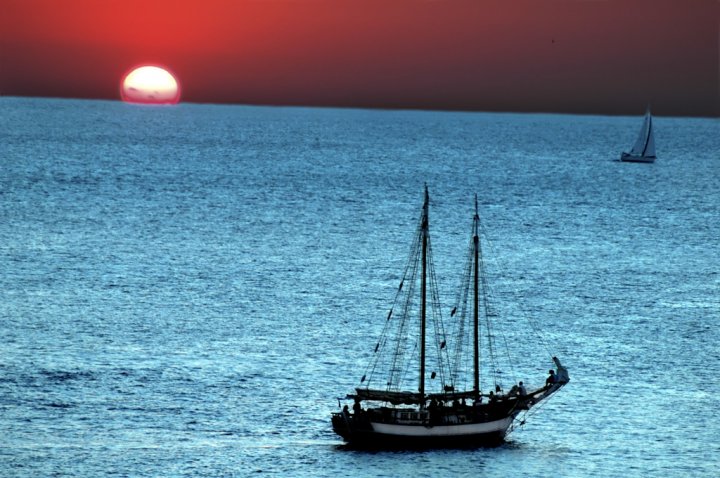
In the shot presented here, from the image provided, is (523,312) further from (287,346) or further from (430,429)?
(430,429)

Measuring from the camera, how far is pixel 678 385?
91.6 meters

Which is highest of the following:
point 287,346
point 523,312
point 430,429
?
point 523,312

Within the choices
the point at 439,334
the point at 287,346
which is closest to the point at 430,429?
the point at 287,346

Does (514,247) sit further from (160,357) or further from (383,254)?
(160,357)

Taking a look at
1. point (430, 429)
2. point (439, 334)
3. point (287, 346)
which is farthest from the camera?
point (439, 334)

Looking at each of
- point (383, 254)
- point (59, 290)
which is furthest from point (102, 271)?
point (383, 254)

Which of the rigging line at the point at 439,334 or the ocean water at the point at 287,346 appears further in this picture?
the rigging line at the point at 439,334

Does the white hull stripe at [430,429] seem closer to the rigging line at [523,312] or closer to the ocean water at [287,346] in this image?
the ocean water at [287,346]

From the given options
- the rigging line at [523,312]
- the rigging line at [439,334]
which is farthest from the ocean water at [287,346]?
the rigging line at [439,334]

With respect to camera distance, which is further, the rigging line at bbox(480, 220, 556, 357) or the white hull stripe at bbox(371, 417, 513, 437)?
the rigging line at bbox(480, 220, 556, 357)

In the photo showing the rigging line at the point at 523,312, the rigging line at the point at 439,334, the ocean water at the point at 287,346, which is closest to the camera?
the ocean water at the point at 287,346

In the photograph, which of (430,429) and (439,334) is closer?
(430,429)

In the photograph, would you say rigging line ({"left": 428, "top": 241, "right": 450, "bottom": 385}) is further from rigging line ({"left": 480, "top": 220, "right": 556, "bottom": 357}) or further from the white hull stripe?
the white hull stripe

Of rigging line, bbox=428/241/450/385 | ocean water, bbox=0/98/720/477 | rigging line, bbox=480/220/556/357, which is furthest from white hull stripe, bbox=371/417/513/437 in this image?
rigging line, bbox=480/220/556/357
